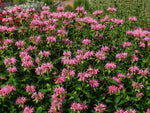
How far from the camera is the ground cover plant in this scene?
2.53 m

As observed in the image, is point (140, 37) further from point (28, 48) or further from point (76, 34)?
point (28, 48)

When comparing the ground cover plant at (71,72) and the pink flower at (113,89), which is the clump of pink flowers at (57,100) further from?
the pink flower at (113,89)

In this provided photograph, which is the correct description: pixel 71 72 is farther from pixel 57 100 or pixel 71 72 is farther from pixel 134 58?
pixel 134 58

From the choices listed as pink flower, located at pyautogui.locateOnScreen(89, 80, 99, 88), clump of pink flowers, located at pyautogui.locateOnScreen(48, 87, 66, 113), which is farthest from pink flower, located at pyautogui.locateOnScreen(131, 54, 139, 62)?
clump of pink flowers, located at pyautogui.locateOnScreen(48, 87, 66, 113)

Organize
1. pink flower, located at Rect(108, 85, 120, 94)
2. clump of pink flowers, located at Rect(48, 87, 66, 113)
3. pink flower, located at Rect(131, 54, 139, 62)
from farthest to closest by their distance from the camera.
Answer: pink flower, located at Rect(131, 54, 139, 62) < pink flower, located at Rect(108, 85, 120, 94) < clump of pink flowers, located at Rect(48, 87, 66, 113)

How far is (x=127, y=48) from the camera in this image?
3127 mm

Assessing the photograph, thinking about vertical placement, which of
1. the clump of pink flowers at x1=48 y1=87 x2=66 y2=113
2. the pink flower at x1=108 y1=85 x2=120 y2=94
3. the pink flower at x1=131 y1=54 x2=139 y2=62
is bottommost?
the pink flower at x1=108 y1=85 x2=120 y2=94

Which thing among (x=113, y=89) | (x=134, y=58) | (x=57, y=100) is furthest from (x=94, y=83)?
(x=134, y=58)

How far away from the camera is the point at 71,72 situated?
249 centimetres

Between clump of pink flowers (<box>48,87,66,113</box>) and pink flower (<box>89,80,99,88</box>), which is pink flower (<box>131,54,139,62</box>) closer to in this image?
pink flower (<box>89,80,99,88</box>)

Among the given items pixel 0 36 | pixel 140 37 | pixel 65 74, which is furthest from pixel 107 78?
pixel 0 36

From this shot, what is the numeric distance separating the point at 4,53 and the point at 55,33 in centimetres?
87

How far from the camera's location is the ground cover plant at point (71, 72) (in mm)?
2527

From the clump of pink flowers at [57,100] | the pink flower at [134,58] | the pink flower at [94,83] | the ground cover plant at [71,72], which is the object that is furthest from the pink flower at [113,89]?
the clump of pink flowers at [57,100]
